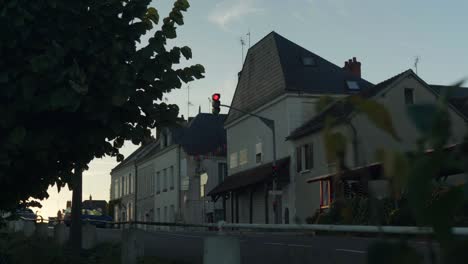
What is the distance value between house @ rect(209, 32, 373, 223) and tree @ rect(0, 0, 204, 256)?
28925 mm

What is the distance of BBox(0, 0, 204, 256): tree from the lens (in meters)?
6.36

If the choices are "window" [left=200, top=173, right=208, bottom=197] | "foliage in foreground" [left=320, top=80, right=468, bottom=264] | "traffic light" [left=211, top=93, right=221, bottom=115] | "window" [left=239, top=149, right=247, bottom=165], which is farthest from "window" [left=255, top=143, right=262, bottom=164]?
"foliage in foreground" [left=320, top=80, right=468, bottom=264]

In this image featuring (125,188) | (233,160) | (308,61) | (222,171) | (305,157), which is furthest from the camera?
(125,188)

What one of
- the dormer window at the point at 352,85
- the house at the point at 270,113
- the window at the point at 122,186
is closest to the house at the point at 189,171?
the house at the point at 270,113

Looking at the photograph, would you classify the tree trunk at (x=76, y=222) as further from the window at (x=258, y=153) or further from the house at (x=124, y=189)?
the house at (x=124, y=189)

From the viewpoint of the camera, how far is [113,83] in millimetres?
6590

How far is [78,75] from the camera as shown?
6.18 m

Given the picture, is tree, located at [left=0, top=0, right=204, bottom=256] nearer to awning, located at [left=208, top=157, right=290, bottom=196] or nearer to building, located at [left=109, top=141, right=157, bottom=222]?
awning, located at [left=208, top=157, right=290, bottom=196]

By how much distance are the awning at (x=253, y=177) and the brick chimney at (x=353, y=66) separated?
33.1 ft

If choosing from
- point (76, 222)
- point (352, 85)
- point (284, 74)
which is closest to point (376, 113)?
point (76, 222)

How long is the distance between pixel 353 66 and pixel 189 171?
15867mm

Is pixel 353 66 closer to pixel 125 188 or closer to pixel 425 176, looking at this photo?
pixel 125 188

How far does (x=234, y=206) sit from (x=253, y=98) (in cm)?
719

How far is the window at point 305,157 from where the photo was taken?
117 feet
